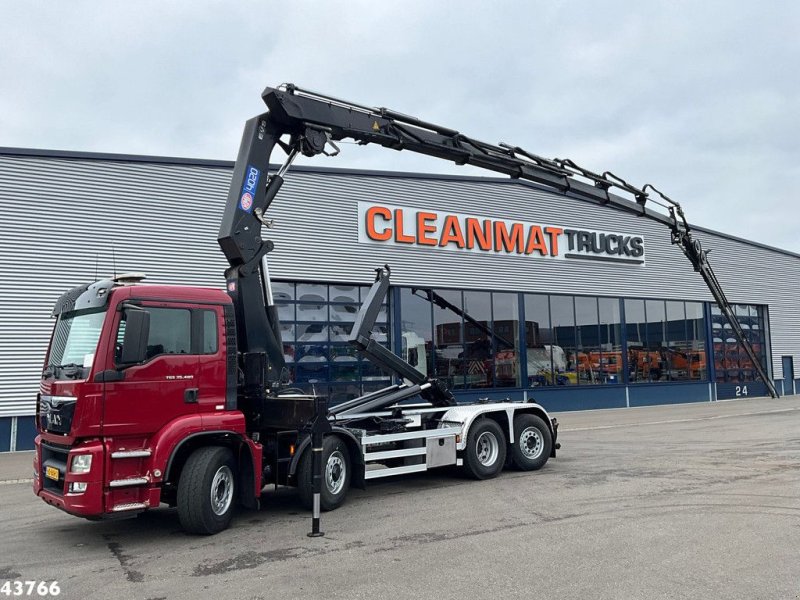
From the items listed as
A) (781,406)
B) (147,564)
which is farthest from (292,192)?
(781,406)

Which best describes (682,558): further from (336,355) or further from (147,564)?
(336,355)

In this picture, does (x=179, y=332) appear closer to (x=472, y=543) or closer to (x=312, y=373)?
(x=472, y=543)

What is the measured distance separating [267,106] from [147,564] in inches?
238

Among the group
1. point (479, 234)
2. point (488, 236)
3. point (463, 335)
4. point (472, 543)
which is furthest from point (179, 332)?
point (488, 236)

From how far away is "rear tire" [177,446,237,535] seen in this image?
7.51 meters

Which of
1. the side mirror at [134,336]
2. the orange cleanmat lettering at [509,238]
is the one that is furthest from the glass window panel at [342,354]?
the side mirror at [134,336]

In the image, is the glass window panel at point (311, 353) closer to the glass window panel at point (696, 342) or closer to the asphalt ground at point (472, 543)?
the asphalt ground at point (472, 543)

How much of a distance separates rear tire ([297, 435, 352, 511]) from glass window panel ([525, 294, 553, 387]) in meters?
17.6

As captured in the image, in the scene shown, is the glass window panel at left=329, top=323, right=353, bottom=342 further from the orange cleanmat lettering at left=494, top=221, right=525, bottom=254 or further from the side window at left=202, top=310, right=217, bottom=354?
the side window at left=202, top=310, right=217, bottom=354

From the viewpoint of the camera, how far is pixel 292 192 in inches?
864

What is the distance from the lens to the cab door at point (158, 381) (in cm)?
727

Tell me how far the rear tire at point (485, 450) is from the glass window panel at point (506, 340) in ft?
44.6

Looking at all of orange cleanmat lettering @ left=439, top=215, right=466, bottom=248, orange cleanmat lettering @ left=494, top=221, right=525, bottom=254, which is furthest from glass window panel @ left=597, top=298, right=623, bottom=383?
orange cleanmat lettering @ left=439, top=215, right=466, bottom=248

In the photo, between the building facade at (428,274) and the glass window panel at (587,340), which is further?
the glass window panel at (587,340)
